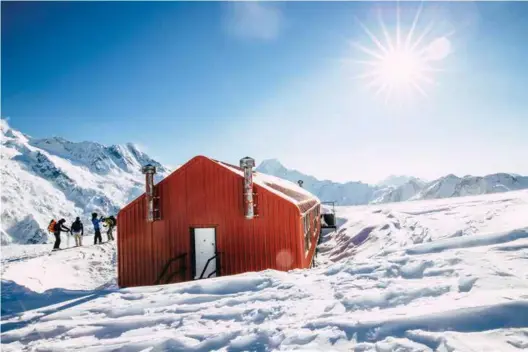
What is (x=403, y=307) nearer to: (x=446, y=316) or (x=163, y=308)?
(x=446, y=316)

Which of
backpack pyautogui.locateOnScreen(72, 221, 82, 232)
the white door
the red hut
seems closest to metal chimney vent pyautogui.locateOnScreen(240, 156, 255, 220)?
the red hut

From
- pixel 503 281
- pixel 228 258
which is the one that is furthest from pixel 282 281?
pixel 228 258

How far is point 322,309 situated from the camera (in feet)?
14.6

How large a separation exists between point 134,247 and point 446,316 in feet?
39.2

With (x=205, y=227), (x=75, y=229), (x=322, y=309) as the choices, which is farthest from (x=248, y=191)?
(x=75, y=229)

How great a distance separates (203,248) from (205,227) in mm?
917

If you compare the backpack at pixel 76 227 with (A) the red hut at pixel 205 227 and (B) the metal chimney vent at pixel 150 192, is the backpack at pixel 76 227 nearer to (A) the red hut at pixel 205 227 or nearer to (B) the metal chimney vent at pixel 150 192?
(A) the red hut at pixel 205 227

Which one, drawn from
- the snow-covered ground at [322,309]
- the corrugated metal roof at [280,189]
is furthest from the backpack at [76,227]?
the snow-covered ground at [322,309]

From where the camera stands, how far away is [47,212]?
161 meters

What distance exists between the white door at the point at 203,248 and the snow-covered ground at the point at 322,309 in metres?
5.68

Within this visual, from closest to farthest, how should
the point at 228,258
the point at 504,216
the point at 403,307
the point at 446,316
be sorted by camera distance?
the point at 446,316 < the point at 403,307 < the point at 228,258 < the point at 504,216

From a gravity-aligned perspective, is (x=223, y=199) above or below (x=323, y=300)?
above

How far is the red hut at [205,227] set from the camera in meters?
11.5

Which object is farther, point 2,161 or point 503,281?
point 2,161
